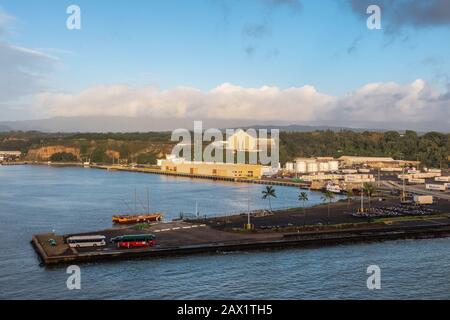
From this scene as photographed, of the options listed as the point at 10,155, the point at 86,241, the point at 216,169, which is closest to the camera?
the point at 86,241

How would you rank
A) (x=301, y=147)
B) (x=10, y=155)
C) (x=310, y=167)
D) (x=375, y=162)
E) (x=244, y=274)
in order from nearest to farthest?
(x=244, y=274) < (x=310, y=167) < (x=375, y=162) < (x=301, y=147) < (x=10, y=155)

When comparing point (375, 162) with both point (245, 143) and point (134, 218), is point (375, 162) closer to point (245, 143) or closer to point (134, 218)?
point (245, 143)

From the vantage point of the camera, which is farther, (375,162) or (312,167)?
(375,162)

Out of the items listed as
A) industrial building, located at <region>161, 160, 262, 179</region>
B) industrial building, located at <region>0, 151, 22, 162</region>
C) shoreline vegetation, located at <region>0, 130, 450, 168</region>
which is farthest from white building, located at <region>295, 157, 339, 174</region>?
industrial building, located at <region>0, 151, 22, 162</region>

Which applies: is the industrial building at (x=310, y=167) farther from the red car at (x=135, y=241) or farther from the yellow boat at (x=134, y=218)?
the red car at (x=135, y=241)

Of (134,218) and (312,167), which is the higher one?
(312,167)

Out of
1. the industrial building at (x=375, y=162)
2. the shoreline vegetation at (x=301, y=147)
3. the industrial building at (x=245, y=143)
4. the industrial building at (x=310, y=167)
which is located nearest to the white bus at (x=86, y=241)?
the industrial building at (x=310, y=167)

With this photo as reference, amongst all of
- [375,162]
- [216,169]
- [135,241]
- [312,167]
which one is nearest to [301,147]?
[375,162]
